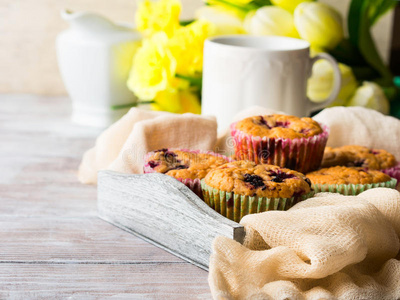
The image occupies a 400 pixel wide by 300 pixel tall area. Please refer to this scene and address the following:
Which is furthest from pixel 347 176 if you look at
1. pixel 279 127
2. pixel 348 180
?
pixel 279 127

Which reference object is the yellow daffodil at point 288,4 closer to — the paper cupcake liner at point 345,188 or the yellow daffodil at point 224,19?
the yellow daffodil at point 224,19

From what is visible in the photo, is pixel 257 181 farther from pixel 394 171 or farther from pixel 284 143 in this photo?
pixel 394 171

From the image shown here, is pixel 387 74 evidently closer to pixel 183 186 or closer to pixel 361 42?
pixel 361 42

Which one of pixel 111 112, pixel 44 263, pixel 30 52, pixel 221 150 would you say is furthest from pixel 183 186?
pixel 30 52

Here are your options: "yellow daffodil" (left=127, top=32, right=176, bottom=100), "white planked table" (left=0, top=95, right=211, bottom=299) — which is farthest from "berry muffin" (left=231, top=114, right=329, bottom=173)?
"yellow daffodil" (left=127, top=32, right=176, bottom=100)

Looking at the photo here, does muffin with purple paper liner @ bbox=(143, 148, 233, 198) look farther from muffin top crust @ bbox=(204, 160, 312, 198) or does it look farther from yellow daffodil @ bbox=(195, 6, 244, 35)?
yellow daffodil @ bbox=(195, 6, 244, 35)

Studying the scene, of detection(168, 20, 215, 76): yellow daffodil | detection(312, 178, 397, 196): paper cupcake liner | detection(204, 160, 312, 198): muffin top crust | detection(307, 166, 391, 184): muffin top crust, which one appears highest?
detection(168, 20, 215, 76): yellow daffodil
